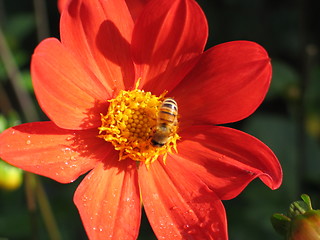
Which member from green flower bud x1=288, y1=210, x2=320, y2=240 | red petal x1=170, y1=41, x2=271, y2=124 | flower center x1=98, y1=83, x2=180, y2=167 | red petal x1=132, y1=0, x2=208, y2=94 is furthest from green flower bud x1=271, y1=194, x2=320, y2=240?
red petal x1=132, y1=0, x2=208, y2=94

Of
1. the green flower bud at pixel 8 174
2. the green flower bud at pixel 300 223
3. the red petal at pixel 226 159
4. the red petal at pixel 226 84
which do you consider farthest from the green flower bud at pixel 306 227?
the green flower bud at pixel 8 174

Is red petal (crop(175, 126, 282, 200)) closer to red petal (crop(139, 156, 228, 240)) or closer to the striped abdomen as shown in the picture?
red petal (crop(139, 156, 228, 240))

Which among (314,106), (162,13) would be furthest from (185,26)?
(314,106)

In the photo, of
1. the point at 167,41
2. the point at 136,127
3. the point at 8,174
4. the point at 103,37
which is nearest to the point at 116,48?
the point at 103,37

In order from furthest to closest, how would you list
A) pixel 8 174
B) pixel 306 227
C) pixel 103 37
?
pixel 8 174 → pixel 103 37 → pixel 306 227

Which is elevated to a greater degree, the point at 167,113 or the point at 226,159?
the point at 167,113

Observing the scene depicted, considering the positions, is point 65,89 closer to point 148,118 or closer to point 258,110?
point 148,118

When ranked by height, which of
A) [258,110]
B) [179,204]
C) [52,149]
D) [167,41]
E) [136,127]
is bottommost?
[258,110]
